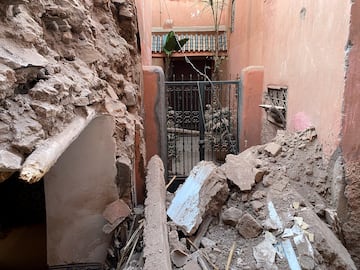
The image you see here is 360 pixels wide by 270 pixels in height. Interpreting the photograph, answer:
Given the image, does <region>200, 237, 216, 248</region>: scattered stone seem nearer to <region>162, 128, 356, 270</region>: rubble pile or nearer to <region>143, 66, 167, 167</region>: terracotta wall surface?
<region>162, 128, 356, 270</region>: rubble pile

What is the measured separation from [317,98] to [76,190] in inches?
105

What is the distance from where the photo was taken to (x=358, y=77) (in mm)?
2723

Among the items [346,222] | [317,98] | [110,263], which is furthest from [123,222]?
[317,98]

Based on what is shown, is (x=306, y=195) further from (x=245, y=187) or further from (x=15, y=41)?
(x=15, y=41)

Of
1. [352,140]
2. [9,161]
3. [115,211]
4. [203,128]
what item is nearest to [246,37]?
[203,128]

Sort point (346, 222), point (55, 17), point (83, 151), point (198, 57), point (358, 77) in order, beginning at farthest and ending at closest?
point (198, 57) < point (346, 222) < point (358, 77) < point (83, 151) < point (55, 17)

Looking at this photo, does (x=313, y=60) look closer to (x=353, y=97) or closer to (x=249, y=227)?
(x=353, y=97)

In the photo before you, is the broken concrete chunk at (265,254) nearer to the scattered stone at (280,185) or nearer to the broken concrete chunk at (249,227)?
the broken concrete chunk at (249,227)

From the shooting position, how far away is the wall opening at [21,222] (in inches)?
142

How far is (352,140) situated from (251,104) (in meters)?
2.78

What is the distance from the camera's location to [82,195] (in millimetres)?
2605

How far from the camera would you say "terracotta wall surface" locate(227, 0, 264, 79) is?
19.9ft

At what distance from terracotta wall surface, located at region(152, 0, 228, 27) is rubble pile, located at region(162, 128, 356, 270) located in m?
7.59

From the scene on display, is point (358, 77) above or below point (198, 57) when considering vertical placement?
below
